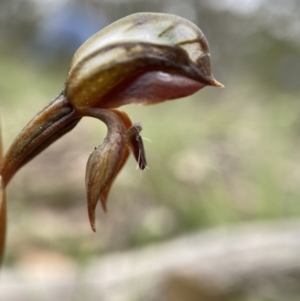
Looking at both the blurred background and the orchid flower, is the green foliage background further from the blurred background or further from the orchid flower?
the orchid flower

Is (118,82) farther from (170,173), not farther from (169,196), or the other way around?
(170,173)

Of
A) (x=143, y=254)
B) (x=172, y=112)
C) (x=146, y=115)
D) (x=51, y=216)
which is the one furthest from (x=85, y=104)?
(x=172, y=112)

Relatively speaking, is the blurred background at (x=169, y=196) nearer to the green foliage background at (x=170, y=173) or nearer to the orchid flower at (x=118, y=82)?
the green foliage background at (x=170, y=173)

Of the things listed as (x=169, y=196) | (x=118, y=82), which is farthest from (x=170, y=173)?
(x=118, y=82)

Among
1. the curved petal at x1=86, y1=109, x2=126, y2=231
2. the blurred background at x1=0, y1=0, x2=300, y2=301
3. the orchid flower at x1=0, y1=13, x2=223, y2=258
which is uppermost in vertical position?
the blurred background at x1=0, y1=0, x2=300, y2=301

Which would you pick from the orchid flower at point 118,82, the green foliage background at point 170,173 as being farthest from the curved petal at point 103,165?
the green foliage background at point 170,173

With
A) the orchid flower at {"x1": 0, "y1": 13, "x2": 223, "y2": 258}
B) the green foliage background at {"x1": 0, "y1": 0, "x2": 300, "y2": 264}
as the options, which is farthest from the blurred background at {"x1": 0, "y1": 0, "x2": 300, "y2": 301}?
the orchid flower at {"x1": 0, "y1": 13, "x2": 223, "y2": 258}

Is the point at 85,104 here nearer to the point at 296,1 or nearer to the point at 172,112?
the point at 172,112

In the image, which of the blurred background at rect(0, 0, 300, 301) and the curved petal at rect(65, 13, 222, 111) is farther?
the blurred background at rect(0, 0, 300, 301)

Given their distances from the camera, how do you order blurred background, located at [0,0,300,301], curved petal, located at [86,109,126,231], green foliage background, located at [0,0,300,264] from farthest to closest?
green foliage background, located at [0,0,300,264], blurred background, located at [0,0,300,301], curved petal, located at [86,109,126,231]
